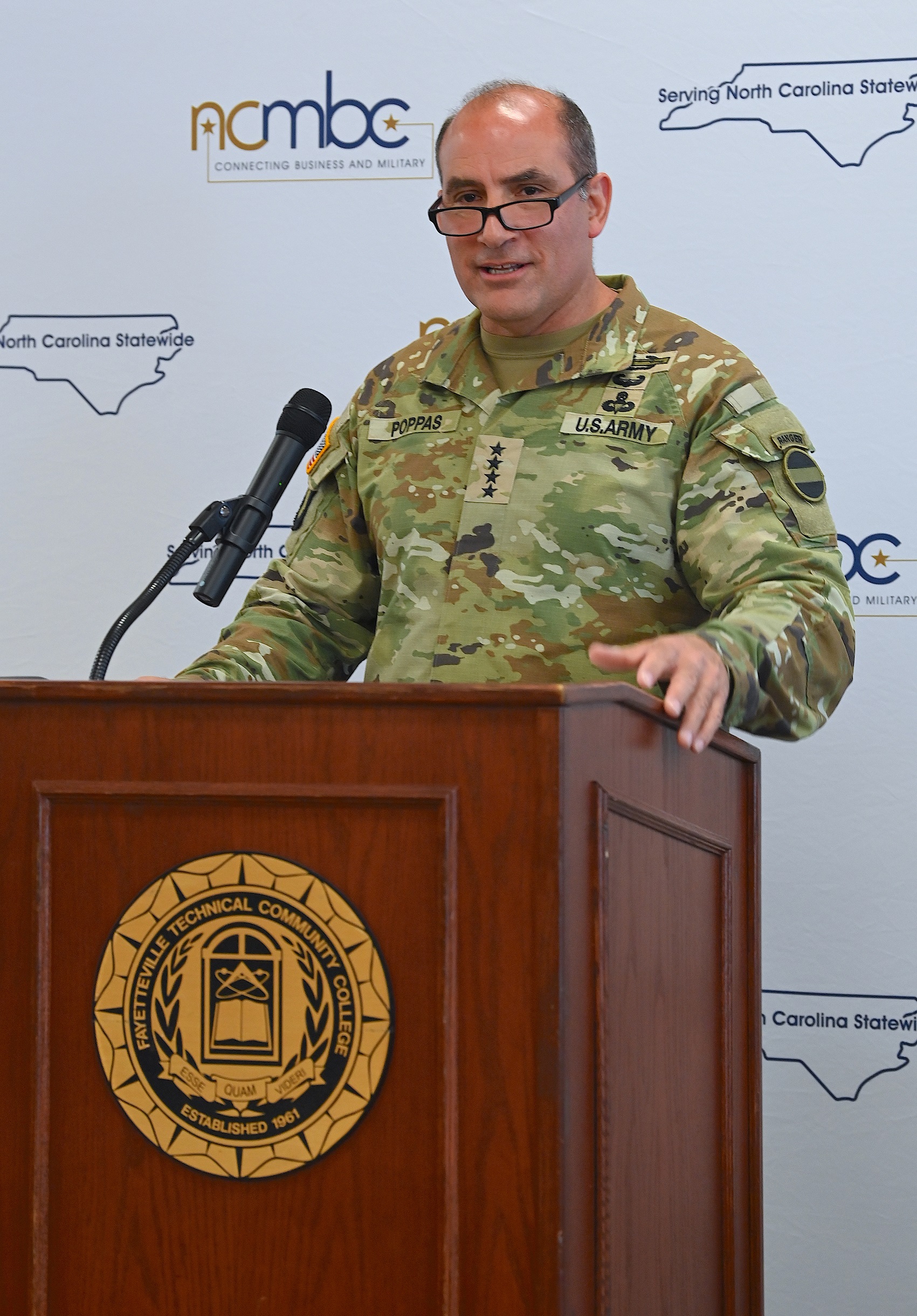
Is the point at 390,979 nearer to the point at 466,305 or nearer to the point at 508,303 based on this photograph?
the point at 508,303

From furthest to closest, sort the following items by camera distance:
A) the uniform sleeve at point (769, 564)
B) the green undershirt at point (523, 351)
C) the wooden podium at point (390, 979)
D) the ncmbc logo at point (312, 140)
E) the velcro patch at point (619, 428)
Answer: the ncmbc logo at point (312, 140), the green undershirt at point (523, 351), the velcro patch at point (619, 428), the uniform sleeve at point (769, 564), the wooden podium at point (390, 979)

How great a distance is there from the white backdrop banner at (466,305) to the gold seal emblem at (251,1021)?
1.30 m

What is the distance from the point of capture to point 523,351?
1.72 meters

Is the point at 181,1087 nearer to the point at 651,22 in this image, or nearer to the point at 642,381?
the point at 642,381

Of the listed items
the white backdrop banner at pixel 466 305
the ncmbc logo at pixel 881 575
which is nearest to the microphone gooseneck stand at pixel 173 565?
the white backdrop banner at pixel 466 305

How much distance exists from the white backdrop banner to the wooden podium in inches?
45.6

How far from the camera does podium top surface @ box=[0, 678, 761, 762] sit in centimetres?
93

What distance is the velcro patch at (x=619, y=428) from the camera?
62.6 inches

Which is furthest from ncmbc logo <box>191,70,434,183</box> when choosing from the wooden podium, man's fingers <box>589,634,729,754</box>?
the wooden podium

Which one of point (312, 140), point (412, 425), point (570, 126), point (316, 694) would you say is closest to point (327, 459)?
point (412, 425)

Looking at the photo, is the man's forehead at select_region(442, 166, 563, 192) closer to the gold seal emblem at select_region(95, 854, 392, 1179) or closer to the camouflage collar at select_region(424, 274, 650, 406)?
the camouflage collar at select_region(424, 274, 650, 406)

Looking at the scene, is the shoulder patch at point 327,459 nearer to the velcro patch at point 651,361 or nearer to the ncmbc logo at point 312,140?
the velcro patch at point 651,361

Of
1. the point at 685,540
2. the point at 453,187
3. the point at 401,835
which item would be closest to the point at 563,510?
the point at 685,540

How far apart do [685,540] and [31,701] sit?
78 centimetres
